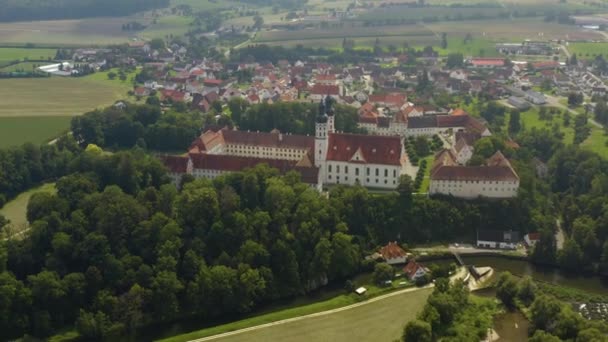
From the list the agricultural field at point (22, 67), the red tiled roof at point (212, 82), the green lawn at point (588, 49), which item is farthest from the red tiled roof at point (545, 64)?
the agricultural field at point (22, 67)

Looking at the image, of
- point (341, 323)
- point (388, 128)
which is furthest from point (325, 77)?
point (341, 323)

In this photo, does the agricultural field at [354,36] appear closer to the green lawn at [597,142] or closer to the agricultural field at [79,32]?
the agricultural field at [79,32]

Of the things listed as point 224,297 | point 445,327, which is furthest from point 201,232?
point 445,327

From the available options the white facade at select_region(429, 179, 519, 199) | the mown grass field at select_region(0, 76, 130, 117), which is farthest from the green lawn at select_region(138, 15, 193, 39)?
the white facade at select_region(429, 179, 519, 199)

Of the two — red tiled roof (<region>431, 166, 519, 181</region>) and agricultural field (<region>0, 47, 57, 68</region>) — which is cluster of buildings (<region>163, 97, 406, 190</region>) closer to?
red tiled roof (<region>431, 166, 519, 181</region>)

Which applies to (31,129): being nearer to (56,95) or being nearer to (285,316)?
(56,95)

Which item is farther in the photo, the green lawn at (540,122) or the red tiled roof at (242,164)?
the green lawn at (540,122)

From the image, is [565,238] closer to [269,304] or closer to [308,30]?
[269,304]
